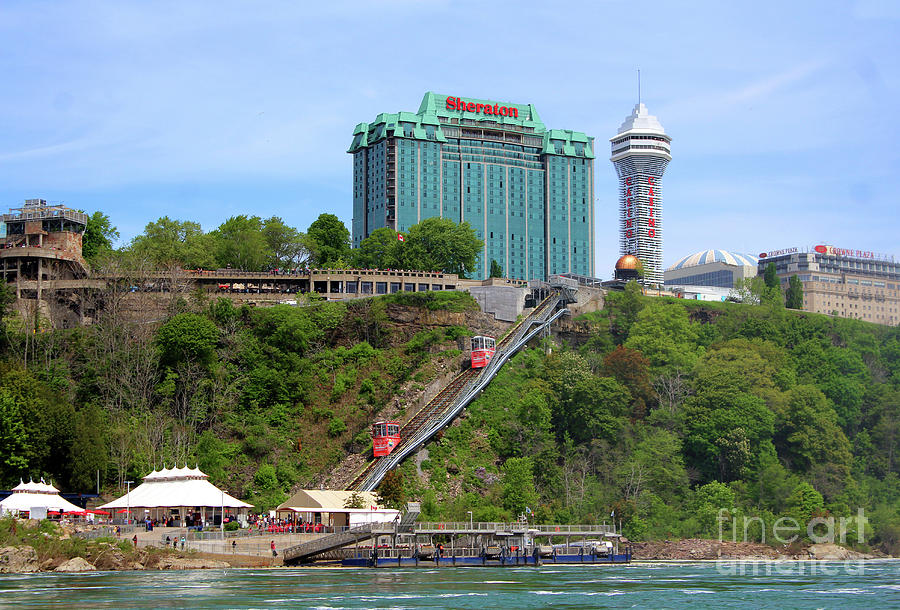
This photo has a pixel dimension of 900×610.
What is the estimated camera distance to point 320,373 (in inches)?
5030

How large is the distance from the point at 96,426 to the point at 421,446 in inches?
1171

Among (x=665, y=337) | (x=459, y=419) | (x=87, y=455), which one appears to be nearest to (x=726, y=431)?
(x=665, y=337)

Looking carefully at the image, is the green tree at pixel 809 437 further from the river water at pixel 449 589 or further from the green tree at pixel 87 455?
the green tree at pixel 87 455

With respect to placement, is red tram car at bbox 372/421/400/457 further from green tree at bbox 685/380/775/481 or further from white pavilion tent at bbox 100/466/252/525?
green tree at bbox 685/380/775/481

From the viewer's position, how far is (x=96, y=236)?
15488cm

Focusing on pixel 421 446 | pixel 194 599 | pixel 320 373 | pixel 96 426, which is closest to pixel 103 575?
pixel 194 599

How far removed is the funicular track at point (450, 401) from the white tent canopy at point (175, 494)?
17.5m

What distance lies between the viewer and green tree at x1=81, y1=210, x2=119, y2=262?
495 ft

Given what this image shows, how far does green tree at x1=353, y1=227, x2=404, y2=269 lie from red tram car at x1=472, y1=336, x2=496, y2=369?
3089cm

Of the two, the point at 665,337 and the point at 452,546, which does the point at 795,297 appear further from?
the point at 452,546

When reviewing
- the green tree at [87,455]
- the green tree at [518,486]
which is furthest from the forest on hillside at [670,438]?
the green tree at [87,455]

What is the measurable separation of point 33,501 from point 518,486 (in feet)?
142

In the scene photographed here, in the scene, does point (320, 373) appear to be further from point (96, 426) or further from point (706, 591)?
point (706, 591)

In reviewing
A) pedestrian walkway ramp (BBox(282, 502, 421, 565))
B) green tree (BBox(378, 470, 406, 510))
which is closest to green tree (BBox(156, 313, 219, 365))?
green tree (BBox(378, 470, 406, 510))
